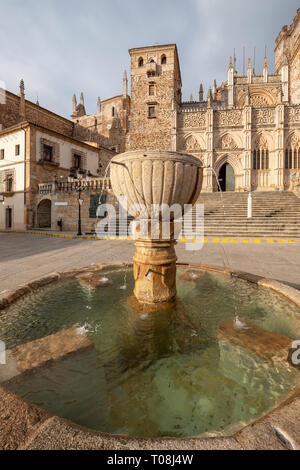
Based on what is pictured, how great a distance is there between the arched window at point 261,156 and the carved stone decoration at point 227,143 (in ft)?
7.80

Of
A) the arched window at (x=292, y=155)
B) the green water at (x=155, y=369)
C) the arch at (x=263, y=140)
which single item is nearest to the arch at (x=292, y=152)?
the arched window at (x=292, y=155)

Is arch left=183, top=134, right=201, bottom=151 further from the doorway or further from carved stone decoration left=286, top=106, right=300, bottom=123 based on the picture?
the doorway

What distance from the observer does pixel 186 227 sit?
1177cm

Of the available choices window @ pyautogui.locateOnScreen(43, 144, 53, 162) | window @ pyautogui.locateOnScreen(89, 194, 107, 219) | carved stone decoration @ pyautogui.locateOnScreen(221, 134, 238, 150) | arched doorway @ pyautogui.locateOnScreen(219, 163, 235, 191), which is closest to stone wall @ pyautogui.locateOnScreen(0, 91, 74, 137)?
window @ pyautogui.locateOnScreen(43, 144, 53, 162)

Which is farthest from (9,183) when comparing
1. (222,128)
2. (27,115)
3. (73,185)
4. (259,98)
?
(259,98)

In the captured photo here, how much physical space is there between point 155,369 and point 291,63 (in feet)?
150

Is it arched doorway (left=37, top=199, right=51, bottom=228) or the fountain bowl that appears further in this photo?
arched doorway (left=37, top=199, right=51, bottom=228)

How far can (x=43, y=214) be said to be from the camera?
18641mm

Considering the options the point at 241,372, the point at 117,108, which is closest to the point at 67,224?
the point at 241,372

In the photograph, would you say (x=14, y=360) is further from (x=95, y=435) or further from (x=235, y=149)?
(x=235, y=149)

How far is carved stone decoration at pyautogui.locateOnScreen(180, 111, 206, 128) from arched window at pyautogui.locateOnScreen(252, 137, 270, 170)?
661 centimetres

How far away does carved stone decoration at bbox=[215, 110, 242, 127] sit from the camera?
24.5m

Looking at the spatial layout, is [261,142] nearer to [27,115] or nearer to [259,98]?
[259,98]

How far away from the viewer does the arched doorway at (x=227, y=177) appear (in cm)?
2512
